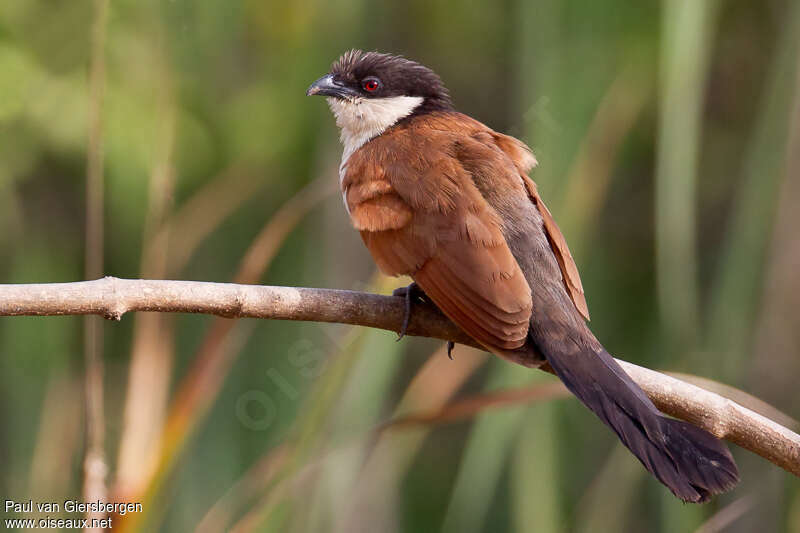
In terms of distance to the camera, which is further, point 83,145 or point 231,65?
point 231,65

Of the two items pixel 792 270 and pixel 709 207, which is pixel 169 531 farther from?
pixel 709 207

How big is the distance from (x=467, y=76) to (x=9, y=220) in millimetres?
2683

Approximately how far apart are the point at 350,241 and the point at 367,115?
193 cm

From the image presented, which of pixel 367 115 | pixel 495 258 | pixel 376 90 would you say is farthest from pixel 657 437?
pixel 376 90

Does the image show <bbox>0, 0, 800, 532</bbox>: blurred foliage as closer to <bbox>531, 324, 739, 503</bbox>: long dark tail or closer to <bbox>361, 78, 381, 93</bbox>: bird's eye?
<bbox>361, 78, 381, 93</bbox>: bird's eye

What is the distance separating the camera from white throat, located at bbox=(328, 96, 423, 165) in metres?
2.74

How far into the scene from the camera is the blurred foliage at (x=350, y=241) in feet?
8.32

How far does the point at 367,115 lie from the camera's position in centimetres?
277

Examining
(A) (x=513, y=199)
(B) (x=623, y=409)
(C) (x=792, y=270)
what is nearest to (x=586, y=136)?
(A) (x=513, y=199)

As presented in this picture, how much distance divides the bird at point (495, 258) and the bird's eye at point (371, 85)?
0.13 meters

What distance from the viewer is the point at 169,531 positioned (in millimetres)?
3043

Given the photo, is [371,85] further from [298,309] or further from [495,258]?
[298,309]

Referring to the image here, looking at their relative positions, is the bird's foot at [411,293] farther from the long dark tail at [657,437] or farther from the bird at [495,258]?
the long dark tail at [657,437]

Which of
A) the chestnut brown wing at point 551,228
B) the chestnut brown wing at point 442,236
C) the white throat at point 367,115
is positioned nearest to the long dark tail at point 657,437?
the chestnut brown wing at point 442,236
